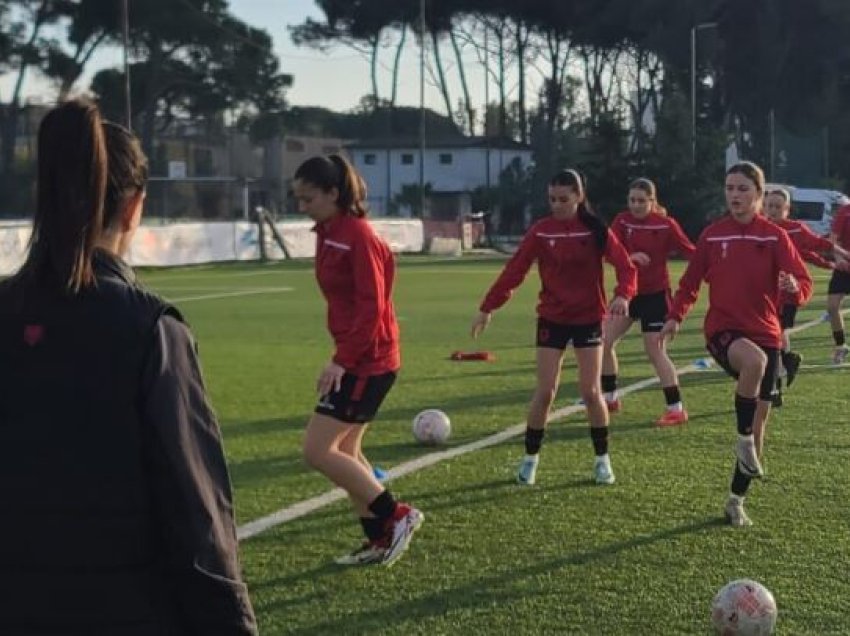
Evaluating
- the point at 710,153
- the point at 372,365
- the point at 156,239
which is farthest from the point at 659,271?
the point at 710,153

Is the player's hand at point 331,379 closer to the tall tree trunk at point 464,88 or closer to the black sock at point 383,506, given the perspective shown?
the black sock at point 383,506

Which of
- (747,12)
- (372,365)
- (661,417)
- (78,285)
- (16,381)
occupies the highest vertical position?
(747,12)

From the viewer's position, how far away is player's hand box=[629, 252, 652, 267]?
10.4 meters

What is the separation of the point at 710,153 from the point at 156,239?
974 inches

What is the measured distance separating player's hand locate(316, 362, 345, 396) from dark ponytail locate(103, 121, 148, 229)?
3498mm

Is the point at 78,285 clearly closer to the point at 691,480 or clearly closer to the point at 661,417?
the point at 691,480

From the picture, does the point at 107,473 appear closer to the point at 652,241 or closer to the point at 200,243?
the point at 652,241

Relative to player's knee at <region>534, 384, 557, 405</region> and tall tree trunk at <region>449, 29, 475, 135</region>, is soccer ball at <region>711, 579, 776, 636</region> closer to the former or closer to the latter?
player's knee at <region>534, 384, 557, 405</region>

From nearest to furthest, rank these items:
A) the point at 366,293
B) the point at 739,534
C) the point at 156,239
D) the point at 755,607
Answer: the point at 755,607, the point at 366,293, the point at 739,534, the point at 156,239

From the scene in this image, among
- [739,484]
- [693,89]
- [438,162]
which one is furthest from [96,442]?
A: [438,162]

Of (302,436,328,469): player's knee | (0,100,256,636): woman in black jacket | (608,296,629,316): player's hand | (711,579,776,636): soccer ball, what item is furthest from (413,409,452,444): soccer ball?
(0,100,256,636): woman in black jacket

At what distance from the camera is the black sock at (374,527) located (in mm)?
5898

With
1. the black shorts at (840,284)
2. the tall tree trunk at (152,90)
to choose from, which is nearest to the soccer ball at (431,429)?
the black shorts at (840,284)

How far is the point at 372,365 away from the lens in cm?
578
